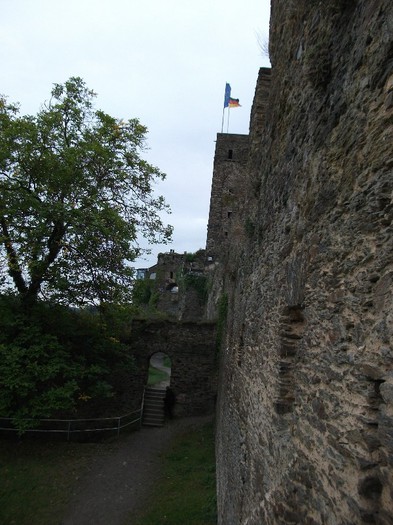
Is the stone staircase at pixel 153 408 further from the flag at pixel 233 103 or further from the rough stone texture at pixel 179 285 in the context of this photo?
the flag at pixel 233 103

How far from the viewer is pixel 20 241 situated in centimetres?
1099

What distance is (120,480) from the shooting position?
A: 1033 centimetres

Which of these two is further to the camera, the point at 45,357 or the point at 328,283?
the point at 45,357

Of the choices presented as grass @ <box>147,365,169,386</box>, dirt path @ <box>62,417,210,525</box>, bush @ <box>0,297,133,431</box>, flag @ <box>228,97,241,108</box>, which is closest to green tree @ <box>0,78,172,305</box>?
bush @ <box>0,297,133,431</box>

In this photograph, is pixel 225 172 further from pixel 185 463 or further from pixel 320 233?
pixel 320 233

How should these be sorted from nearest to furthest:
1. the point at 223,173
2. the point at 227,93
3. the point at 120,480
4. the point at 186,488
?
the point at 186,488 → the point at 120,480 → the point at 227,93 → the point at 223,173

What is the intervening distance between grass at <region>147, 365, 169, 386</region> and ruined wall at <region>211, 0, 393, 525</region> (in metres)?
18.3

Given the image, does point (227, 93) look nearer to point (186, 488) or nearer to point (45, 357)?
point (45, 357)

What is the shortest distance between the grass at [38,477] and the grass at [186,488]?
6.60ft

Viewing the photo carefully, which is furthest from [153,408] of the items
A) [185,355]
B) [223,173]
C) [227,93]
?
[227,93]

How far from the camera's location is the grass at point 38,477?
8.43 m

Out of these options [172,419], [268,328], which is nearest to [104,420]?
[172,419]

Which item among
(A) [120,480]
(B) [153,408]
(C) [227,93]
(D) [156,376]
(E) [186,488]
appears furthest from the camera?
(C) [227,93]

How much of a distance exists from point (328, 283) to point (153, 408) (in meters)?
14.3
